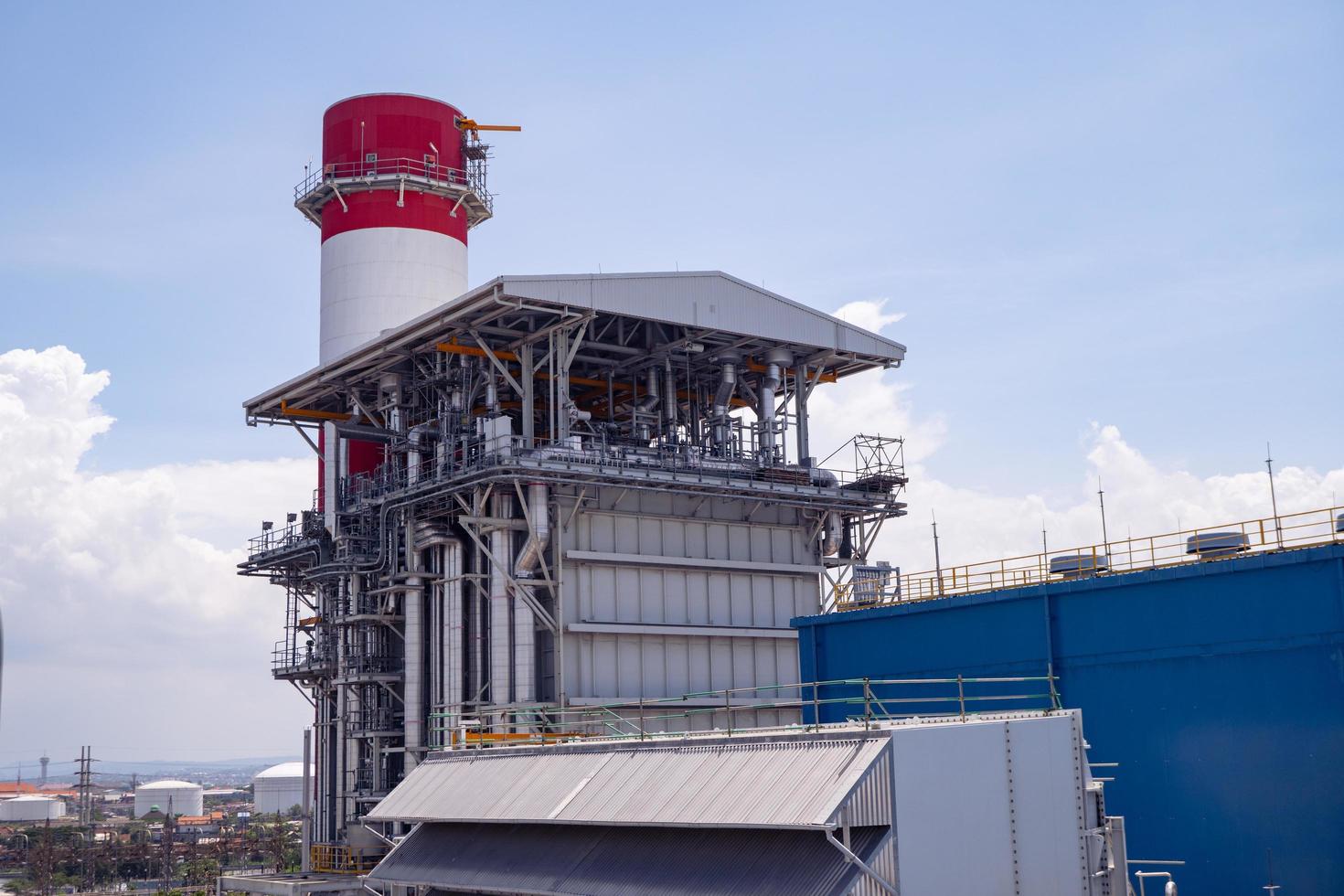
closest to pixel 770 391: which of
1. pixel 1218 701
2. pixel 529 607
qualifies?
pixel 529 607

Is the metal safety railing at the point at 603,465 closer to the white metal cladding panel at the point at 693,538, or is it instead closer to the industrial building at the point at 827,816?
the white metal cladding panel at the point at 693,538

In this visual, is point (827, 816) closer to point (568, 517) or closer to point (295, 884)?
point (568, 517)

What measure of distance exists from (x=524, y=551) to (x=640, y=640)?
6.09 meters

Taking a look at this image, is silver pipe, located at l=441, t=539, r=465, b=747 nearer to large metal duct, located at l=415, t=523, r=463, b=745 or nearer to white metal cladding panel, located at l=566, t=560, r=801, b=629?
large metal duct, located at l=415, t=523, r=463, b=745

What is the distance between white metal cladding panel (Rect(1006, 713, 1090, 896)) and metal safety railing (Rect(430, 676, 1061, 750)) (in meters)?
2.71

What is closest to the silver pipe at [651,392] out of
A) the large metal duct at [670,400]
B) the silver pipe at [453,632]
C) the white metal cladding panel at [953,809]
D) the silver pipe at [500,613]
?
the large metal duct at [670,400]

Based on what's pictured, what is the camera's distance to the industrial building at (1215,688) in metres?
30.2

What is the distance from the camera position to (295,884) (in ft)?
157

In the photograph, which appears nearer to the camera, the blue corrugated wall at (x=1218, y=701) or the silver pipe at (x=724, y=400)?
the blue corrugated wall at (x=1218, y=701)

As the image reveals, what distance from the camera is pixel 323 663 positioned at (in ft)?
190

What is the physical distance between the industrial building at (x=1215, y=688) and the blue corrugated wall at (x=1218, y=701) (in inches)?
1.3

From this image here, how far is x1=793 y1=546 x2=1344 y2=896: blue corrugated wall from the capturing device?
3020 centimetres

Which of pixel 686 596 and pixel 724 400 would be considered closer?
pixel 686 596

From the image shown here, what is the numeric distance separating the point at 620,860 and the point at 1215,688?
14.9 m
